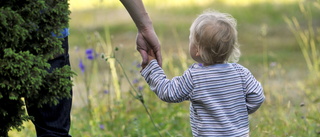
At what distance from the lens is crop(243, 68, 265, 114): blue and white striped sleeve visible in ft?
8.42

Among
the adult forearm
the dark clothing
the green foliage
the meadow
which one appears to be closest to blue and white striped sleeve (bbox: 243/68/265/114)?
the adult forearm

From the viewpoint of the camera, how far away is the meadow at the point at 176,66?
4273 mm

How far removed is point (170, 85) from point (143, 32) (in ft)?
1.37

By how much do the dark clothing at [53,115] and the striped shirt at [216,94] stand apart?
2.00ft

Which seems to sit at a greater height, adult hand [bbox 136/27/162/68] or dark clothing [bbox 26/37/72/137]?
adult hand [bbox 136/27/162/68]

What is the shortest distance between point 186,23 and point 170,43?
2.14 meters

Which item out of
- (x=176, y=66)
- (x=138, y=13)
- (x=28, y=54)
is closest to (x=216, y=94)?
(x=138, y=13)

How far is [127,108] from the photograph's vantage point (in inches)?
195

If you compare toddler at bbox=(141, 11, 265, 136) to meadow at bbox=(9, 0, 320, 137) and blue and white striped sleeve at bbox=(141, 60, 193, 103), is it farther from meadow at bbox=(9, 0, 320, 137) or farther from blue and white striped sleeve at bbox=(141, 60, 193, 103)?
meadow at bbox=(9, 0, 320, 137)

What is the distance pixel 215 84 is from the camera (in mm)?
2502

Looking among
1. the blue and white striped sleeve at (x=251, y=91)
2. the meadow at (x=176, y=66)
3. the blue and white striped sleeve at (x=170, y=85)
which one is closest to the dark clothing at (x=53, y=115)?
the meadow at (x=176, y=66)

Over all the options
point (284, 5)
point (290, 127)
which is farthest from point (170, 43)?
point (290, 127)

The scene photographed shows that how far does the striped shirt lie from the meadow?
70cm

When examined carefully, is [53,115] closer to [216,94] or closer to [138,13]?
[138,13]
